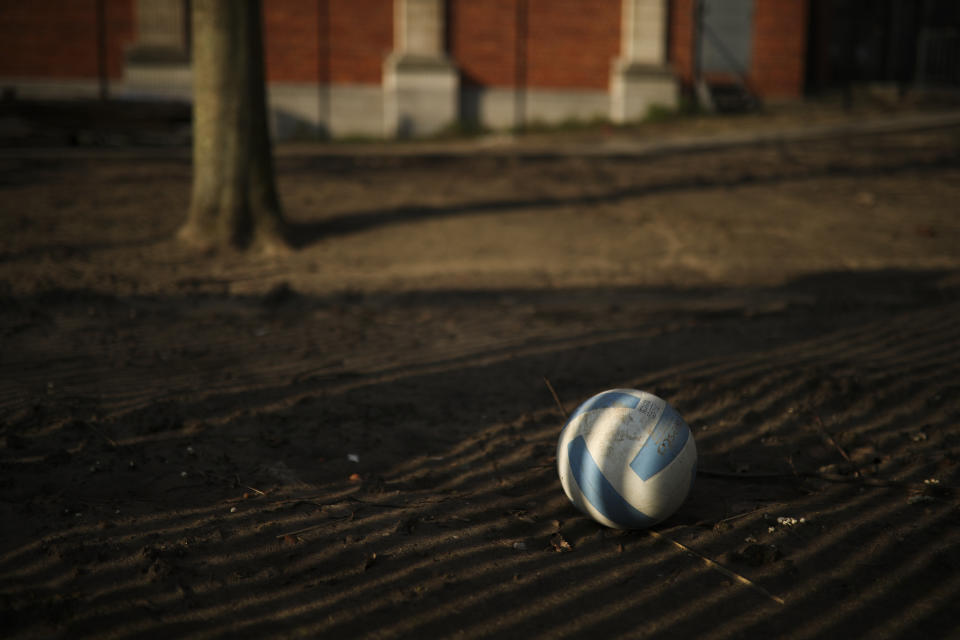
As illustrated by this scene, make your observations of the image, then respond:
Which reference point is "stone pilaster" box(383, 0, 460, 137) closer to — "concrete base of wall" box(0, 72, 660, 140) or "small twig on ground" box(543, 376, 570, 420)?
"concrete base of wall" box(0, 72, 660, 140)

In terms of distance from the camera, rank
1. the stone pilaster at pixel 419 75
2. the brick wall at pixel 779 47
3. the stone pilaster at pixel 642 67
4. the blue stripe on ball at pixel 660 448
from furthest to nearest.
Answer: the brick wall at pixel 779 47 → the stone pilaster at pixel 642 67 → the stone pilaster at pixel 419 75 → the blue stripe on ball at pixel 660 448

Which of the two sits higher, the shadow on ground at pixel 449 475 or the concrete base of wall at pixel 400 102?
the concrete base of wall at pixel 400 102

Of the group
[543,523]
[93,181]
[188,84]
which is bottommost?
[543,523]

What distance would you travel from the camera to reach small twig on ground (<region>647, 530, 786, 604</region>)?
3346mm

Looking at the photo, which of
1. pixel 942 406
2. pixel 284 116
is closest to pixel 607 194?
pixel 942 406

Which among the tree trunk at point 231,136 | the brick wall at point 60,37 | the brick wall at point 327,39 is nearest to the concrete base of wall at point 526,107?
the brick wall at point 327,39

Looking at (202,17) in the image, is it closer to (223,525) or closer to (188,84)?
(223,525)

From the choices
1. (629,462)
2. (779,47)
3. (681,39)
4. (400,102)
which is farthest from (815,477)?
(779,47)

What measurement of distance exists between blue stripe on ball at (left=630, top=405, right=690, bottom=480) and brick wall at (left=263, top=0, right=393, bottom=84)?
1935cm

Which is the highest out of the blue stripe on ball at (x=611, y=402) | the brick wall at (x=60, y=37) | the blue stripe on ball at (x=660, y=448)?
the brick wall at (x=60, y=37)

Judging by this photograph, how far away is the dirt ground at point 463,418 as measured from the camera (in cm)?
331

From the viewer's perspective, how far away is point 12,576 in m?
3.32

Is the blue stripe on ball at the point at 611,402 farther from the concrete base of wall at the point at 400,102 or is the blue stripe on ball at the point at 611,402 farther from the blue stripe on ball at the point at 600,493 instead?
the concrete base of wall at the point at 400,102

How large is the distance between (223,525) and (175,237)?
6.94 metres
